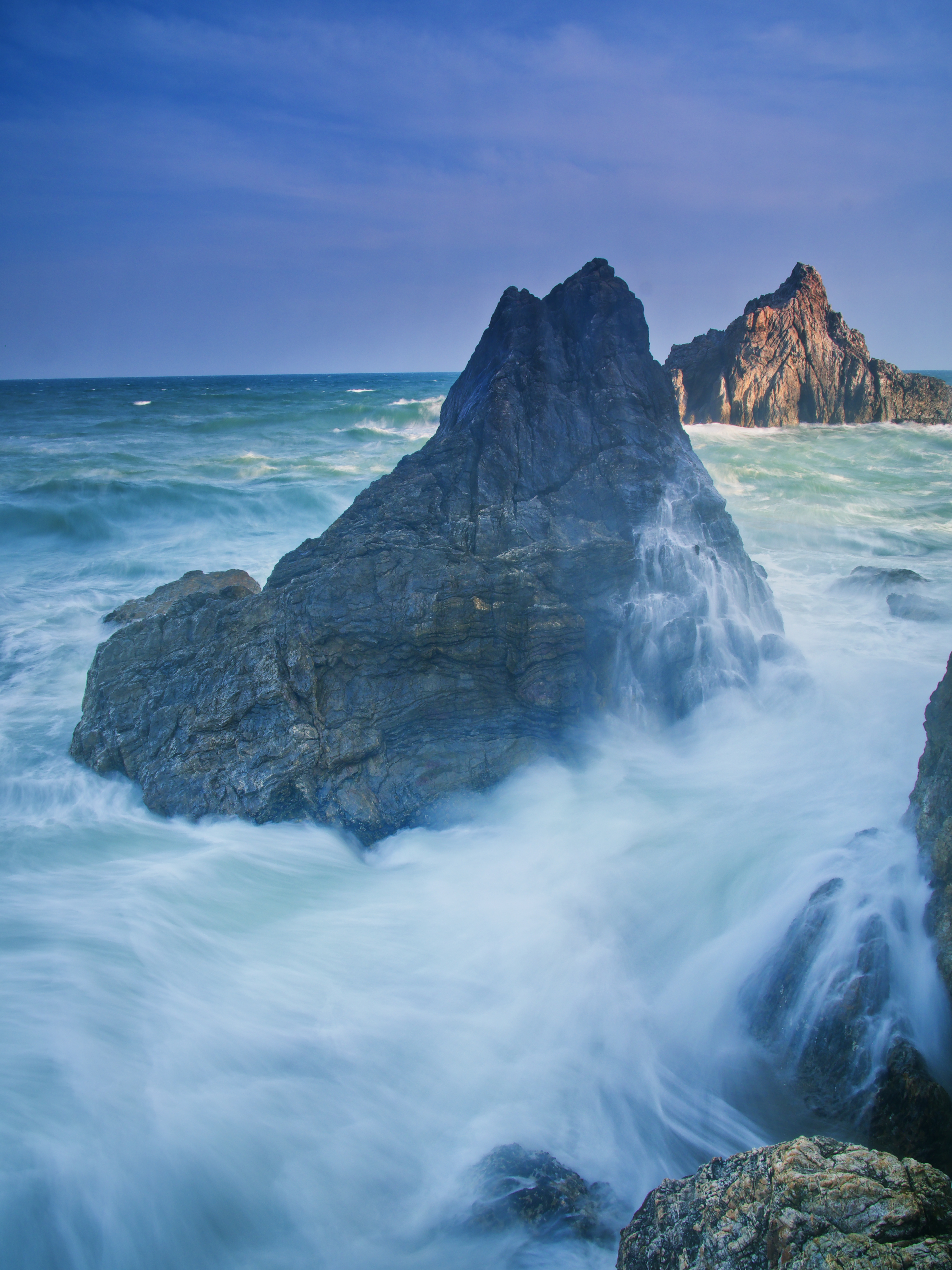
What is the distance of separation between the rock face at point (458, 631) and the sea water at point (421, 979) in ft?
1.56

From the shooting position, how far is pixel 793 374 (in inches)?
1654

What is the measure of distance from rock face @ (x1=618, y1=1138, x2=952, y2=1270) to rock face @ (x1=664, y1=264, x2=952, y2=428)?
42.0 meters

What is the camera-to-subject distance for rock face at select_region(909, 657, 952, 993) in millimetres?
4336

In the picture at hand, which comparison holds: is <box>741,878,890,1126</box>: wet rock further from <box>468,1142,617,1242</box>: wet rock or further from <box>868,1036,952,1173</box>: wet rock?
<box>468,1142,617,1242</box>: wet rock

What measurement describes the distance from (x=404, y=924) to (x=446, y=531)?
4.22m

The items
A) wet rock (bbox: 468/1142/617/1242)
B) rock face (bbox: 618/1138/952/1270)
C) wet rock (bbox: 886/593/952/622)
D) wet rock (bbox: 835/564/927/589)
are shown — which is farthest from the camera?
wet rock (bbox: 835/564/927/589)

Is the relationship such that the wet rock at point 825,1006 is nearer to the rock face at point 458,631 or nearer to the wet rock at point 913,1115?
the wet rock at point 913,1115

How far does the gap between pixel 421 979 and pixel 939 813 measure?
398 centimetres

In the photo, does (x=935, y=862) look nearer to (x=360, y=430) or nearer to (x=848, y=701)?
(x=848, y=701)

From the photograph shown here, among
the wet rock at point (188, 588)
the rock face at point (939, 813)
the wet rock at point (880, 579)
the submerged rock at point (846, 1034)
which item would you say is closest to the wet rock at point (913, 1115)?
the submerged rock at point (846, 1034)

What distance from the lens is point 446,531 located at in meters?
7.94

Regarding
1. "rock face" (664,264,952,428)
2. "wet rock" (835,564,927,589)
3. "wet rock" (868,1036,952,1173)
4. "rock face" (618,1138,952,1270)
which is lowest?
"wet rock" (868,1036,952,1173)

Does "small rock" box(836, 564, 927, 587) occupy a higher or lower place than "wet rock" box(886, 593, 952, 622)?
higher

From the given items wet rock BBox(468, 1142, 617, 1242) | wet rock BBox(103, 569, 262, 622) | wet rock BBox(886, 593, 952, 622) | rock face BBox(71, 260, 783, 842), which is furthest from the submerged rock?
wet rock BBox(886, 593, 952, 622)
